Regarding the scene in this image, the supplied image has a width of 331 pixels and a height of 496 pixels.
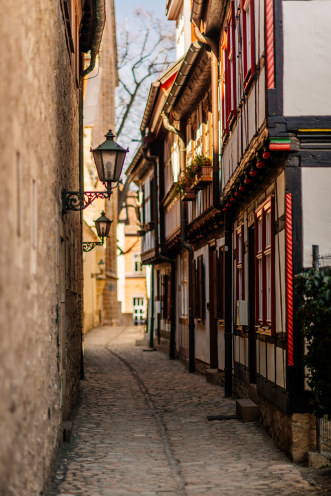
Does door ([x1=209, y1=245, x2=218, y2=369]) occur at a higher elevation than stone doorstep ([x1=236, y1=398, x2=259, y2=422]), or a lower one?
higher

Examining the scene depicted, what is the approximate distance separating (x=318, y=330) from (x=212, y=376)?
8407 mm

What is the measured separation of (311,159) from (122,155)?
3.16 m

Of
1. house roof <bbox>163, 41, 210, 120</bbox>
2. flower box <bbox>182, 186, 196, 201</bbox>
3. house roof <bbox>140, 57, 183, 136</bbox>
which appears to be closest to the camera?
house roof <bbox>163, 41, 210, 120</bbox>

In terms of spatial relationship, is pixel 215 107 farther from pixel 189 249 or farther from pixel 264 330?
pixel 264 330

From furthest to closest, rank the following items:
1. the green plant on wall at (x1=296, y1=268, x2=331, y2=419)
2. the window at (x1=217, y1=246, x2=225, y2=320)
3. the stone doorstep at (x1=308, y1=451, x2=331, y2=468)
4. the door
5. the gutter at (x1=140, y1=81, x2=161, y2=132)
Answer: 1. the gutter at (x1=140, y1=81, x2=161, y2=132)
2. the door
3. the window at (x1=217, y1=246, x2=225, y2=320)
4. the stone doorstep at (x1=308, y1=451, x2=331, y2=468)
5. the green plant on wall at (x1=296, y1=268, x2=331, y2=419)

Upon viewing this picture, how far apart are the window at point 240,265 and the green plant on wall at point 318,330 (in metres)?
4.78

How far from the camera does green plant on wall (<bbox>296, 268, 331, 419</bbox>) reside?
761 centimetres

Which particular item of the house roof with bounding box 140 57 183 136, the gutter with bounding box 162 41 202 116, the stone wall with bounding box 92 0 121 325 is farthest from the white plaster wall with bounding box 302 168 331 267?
the stone wall with bounding box 92 0 121 325

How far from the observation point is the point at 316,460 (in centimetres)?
846

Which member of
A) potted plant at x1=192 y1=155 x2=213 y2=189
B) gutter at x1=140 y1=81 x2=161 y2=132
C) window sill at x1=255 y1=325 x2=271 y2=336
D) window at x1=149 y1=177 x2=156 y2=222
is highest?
gutter at x1=140 y1=81 x2=161 y2=132

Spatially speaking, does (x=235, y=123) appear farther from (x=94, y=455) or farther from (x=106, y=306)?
(x=106, y=306)

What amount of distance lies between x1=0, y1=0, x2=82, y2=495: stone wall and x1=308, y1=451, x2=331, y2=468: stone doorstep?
2.44 meters

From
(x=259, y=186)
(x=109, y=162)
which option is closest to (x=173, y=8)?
(x=109, y=162)

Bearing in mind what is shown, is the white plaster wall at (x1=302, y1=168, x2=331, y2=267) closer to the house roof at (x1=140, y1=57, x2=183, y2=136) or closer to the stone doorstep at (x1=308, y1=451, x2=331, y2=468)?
the stone doorstep at (x1=308, y1=451, x2=331, y2=468)
